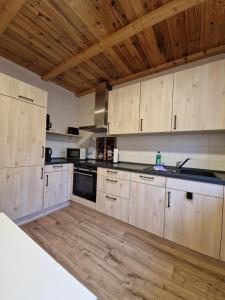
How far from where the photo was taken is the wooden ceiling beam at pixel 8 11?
157 centimetres

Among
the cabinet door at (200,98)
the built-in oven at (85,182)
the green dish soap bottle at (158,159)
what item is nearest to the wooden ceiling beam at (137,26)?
the cabinet door at (200,98)

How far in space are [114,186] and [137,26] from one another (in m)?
2.10

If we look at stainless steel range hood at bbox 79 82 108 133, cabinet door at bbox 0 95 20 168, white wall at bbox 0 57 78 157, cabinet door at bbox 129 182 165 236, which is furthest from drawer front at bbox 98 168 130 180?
white wall at bbox 0 57 78 157

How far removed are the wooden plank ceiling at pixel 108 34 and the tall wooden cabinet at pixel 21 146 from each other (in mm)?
659

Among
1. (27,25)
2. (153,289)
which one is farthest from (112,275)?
(27,25)

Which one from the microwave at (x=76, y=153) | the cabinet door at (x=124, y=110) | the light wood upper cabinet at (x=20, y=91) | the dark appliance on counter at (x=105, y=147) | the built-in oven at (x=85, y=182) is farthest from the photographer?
the microwave at (x=76, y=153)

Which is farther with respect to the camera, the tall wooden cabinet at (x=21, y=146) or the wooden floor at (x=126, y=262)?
the tall wooden cabinet at (x=21, y=146)

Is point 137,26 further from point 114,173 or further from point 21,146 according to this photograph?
point 21,146

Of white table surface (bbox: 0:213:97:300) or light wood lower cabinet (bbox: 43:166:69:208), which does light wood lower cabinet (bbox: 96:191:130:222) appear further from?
white table surface (bbox: 0:213:97:300)

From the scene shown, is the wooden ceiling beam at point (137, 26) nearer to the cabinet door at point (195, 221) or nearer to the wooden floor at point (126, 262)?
the cabinet door at point (195, 221)

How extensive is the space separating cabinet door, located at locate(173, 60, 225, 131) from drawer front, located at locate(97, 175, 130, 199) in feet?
3.56

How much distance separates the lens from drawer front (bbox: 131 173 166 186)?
1.93 m

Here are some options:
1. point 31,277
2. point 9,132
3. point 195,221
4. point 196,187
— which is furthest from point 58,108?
point 31,277

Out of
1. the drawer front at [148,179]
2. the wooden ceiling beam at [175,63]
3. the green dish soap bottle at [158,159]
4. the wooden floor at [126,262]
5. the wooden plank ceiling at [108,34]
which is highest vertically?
the wooden plank ceiling at [108,34]
